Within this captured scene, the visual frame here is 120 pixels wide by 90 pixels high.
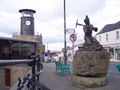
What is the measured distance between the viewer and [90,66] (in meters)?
10.9

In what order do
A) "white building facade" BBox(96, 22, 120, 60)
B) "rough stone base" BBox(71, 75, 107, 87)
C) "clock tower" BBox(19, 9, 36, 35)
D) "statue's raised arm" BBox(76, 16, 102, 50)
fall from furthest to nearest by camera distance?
1. "clock tower" BBox(19, 9, 36, 35)
2. "white building facade" BBox(96, 22, 120, 60)
3. "statue's raised arm" BBox(76, 16, 102, 50)
4. "rough stone base" BBox(71, 75, 107, 87)

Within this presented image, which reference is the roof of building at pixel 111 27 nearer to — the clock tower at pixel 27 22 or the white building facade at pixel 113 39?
the white building facade at pixel 113 39

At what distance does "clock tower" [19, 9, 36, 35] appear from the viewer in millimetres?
49688

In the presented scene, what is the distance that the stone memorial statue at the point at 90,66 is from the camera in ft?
35.8

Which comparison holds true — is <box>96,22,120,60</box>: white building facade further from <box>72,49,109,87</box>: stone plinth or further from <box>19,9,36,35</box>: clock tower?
<box>72,49,109,87</box>: stone plinth

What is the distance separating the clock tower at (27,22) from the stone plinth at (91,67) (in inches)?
1538

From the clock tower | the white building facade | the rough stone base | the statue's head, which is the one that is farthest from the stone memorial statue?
the clock tower

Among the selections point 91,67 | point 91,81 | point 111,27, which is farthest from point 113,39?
point 91,67

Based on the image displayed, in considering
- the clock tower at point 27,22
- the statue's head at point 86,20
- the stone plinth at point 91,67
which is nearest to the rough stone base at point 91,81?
the stone plinth at point 91,67

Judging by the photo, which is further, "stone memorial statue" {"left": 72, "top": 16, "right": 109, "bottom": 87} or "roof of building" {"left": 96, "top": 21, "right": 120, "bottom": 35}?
"roof of building" {"left": 96, "top": 21, "right": 120, "bottom": 35}

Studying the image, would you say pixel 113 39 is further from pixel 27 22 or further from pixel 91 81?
pixel 91 81

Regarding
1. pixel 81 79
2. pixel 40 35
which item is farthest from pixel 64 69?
pixel 40 35

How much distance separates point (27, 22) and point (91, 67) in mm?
39708

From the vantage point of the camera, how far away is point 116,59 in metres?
49.9
